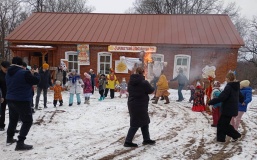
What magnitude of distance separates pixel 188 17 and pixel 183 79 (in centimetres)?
902

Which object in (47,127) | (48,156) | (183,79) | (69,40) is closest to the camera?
(48,156)

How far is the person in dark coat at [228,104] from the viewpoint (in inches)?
202

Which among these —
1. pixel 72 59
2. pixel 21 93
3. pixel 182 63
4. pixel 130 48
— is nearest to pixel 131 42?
pixel 130 48

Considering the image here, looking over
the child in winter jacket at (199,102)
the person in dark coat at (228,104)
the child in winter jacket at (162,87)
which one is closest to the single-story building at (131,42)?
the child in winter jacket at (162,87)

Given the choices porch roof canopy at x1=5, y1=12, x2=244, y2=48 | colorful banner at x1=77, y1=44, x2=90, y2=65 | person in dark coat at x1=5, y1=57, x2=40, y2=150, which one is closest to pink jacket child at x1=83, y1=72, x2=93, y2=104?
person in dark coat at x1=5, y1=57, x2=40, y2=150

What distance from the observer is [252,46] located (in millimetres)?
37406

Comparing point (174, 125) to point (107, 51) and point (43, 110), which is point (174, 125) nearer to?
point (43, 110)

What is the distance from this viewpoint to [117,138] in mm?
5480

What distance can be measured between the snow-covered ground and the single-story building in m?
8.26

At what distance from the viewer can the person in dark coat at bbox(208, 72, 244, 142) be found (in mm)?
5141

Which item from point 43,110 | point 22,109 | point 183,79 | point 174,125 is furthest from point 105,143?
point 183,79

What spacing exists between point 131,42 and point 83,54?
349 cm

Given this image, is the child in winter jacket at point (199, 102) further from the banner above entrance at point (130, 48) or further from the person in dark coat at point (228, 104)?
the banner above entrance at point (130, 48)

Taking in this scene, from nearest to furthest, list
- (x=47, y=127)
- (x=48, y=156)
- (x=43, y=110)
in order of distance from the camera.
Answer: (x=48, y=156) < (x=47, y=127) < (x=43, y=110)
